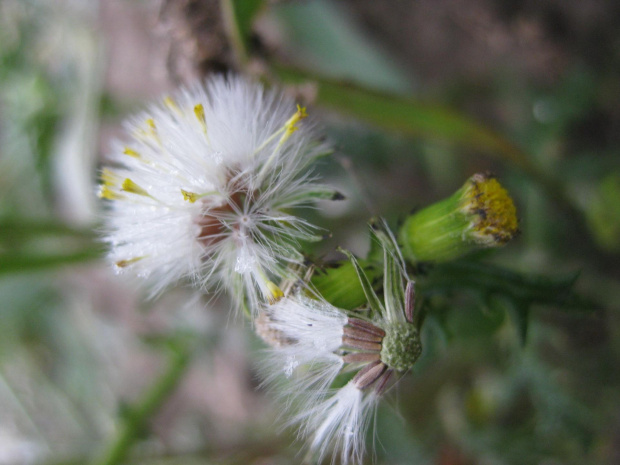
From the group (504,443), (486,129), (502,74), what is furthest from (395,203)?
(504,443)

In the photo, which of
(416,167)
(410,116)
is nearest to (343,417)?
(410,116)

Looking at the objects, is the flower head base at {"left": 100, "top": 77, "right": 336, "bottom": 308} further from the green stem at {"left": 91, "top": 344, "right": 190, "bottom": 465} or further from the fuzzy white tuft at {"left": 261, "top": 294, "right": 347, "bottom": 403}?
the green stem at {"left": 91, "top": 344, "right": 190, "bottom": 465}

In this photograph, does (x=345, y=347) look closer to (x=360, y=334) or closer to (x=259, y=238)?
(x=360, y=334)

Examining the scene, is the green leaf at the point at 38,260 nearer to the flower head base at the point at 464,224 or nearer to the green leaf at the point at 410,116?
the green leaf at the point at 410,116

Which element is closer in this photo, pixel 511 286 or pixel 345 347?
pixel 345 347

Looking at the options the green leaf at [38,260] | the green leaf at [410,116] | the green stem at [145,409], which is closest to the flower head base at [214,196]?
the green leaf at [410,116]

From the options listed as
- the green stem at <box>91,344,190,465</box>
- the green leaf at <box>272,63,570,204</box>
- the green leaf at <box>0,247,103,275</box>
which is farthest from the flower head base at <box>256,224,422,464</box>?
the green stem at <box>91,344,190,465</box>

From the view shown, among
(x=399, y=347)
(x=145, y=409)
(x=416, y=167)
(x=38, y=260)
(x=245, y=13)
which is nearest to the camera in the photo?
(x=399, y=347)
